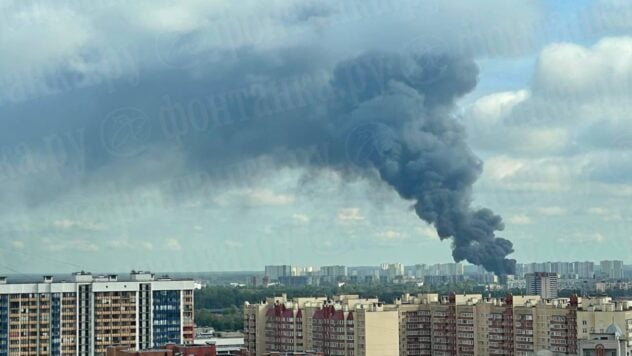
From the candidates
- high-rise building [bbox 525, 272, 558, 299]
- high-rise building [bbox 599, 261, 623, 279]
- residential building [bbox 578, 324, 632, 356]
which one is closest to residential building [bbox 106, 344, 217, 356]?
residential building [bbox 578, 324, 632, 356]

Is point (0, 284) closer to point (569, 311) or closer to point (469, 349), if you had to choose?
point (469, 349)

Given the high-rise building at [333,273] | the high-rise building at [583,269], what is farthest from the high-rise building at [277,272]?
the high-rise building at [583,269]

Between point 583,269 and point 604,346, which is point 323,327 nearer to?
point 604,346

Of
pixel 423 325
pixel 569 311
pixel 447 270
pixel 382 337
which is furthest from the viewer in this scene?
pixel 447 270

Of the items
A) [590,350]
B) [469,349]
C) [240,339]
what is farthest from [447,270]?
A: [590,350]

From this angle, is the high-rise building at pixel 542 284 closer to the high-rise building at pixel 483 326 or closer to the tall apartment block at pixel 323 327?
the high-rise building at pixel 483 326
